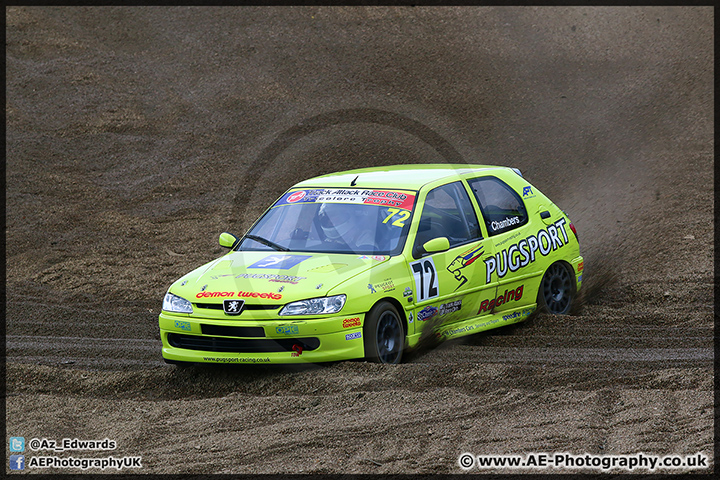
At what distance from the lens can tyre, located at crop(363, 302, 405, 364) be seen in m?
6.54

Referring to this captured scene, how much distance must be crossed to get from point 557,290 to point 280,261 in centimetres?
333

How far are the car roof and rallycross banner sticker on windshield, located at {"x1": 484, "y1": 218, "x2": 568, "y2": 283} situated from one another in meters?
0.89

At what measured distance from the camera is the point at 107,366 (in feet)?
24.3

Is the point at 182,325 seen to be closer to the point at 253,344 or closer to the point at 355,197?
the point at 253,344

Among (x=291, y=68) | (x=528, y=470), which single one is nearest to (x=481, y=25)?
(x=291, y=68)

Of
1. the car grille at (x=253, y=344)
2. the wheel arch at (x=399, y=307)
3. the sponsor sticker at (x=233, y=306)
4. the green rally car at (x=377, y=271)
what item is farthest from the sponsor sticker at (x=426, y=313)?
the sponsor sticker at (x=233, y=306)

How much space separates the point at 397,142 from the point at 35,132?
27.0 ft

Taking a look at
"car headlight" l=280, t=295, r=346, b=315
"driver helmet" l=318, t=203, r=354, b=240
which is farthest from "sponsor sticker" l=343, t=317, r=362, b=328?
"driver helmet" l=318, t=203, r=354, b=240

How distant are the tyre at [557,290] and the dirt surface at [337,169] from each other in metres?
0.31

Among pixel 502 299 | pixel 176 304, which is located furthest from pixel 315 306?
pixel 502 299

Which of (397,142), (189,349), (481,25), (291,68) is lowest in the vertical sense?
(189,349)

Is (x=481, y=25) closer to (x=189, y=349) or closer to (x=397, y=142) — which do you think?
(x=397, y=142)

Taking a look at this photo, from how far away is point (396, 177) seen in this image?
26.2 ft

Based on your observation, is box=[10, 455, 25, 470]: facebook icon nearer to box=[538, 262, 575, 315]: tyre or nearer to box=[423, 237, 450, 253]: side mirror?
box=[423, 237, 450, 253]: side mirror
